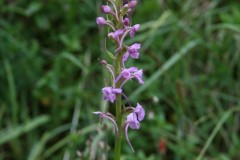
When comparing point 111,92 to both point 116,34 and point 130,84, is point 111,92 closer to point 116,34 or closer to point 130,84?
point 116,34

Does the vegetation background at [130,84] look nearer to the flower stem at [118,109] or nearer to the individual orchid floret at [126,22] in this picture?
the flower stem at [118,109]

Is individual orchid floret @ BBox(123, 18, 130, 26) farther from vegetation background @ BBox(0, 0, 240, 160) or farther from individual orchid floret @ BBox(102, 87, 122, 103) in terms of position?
vegetation background @ BBox(0, 0, 240, 160)

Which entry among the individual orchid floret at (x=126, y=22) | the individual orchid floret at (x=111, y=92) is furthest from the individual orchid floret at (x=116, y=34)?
the individual orchid floret at (x=111, y=92)

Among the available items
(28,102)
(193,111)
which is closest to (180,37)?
(193,111)

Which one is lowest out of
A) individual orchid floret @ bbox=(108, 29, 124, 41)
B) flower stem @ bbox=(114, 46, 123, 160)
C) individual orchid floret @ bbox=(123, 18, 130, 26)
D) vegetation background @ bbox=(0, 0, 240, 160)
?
flower stem @ bbox=(114, 46, 123, 160)

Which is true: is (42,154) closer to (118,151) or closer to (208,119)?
(208,119)

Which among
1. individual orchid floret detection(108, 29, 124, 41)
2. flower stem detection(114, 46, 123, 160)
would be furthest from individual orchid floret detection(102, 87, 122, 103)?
individual orchid floret detection(108, 29, 124, 41)

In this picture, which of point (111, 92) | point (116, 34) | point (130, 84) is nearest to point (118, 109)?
point (111, 92)

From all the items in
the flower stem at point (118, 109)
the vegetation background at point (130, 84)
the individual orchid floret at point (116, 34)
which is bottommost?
the flower stem at point (118, 109)
